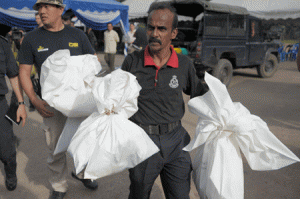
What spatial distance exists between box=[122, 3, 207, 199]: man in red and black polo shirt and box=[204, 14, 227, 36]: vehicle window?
5.79 metres

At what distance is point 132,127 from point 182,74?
1.91 feet

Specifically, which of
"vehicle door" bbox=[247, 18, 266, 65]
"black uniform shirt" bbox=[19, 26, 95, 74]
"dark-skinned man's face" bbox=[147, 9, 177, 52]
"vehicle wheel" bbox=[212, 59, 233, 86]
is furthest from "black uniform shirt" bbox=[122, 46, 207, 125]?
"vehicle door" bbox=[247, 18, 266, 65]

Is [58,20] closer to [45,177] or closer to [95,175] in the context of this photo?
[95,175]

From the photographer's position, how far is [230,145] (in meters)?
1.50

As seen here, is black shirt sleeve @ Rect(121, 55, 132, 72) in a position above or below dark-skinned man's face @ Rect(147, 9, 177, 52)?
below

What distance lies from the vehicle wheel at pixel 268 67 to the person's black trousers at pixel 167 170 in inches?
337

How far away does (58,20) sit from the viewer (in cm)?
233

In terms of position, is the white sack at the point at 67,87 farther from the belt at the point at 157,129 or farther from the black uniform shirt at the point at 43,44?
the black uniform shirt at the point at 43,44

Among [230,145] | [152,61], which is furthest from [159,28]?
[230,145]

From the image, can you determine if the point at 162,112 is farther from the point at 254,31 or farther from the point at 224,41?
the point at 254,31

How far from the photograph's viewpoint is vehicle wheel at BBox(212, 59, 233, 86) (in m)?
7.21

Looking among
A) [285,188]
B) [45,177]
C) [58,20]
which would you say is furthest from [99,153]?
[285,188]

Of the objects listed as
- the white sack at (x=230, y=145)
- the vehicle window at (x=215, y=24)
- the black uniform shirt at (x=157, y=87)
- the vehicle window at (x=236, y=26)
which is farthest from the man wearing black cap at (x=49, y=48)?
the vehicle window at (x=236, y=26)

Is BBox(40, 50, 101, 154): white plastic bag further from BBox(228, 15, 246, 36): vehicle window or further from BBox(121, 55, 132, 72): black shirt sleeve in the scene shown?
BBox(228, 15, 246, 36): vehicle window
